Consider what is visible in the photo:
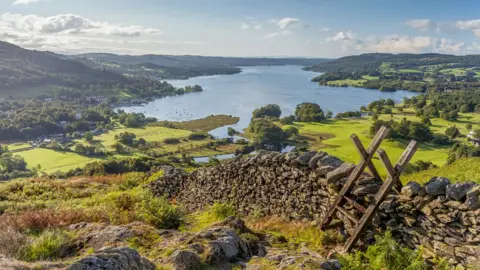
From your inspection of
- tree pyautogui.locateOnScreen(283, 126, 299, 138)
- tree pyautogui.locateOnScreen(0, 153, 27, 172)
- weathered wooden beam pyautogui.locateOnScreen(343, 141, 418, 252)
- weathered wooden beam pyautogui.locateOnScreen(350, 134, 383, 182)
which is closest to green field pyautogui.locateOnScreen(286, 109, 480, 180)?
tree pyautogui.locateOnScreen(283, 126, 299, 138)

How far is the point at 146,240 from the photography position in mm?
7129

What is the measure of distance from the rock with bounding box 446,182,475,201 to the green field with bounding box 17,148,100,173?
78.6 m

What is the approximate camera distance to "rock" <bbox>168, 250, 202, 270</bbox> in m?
5.41

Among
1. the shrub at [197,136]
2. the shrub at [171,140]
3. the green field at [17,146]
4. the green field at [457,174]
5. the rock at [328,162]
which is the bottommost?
the green field at [17,146]

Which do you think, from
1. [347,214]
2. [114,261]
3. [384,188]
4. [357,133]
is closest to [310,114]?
[357,133]

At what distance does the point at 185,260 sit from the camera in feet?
18.2

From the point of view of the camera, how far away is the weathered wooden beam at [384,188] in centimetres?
751

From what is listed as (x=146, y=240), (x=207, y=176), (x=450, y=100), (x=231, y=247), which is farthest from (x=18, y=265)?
(x=450, y=100)

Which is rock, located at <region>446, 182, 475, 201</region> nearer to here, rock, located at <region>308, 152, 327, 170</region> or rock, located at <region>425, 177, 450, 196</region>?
rock, located at <region>425, 177, 450, 196</region>

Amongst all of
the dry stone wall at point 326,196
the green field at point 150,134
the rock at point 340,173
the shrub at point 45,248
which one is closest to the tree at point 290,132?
the green field at point 150,134

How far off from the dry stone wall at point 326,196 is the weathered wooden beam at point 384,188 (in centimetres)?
28

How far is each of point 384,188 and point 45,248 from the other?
272 inches

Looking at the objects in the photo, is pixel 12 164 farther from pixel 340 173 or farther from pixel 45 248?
pixel 340 173

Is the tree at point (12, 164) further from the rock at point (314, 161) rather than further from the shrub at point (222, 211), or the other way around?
the rock at point (314, 161)
